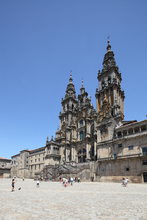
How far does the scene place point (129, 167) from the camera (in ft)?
127

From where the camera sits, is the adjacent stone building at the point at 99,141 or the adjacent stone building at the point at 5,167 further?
the adjacent stone building at the point at 5,167

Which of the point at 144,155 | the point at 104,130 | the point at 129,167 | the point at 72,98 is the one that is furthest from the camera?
the point at 72,98

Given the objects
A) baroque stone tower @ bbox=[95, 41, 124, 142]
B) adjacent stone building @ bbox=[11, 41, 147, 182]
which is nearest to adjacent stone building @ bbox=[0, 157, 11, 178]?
adjacent stone building @ bbox=[11, 41, 147, 182]

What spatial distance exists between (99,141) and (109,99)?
15.5m

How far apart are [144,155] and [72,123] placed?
34290 millimetres

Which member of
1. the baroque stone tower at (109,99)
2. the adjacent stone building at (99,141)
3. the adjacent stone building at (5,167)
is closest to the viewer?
the adjacent stone building at (99,141)

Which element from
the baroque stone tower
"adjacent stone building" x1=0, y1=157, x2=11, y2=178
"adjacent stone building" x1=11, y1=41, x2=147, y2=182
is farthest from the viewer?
"adjacent stone building" x1=0, y1=157, x2=11, y2=178

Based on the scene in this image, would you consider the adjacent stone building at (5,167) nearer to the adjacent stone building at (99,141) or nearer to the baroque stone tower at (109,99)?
the adjacent stone building at (99,141)

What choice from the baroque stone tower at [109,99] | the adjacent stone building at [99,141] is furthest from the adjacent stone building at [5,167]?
the baroque stone tower at [109,99]

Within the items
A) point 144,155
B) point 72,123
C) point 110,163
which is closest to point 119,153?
point 110,163

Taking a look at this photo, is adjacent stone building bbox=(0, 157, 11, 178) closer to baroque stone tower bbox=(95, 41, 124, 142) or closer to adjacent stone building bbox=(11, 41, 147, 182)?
adjacent stone building bbox=(11, 41, 147, 182)

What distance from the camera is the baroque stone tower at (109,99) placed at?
47219 mm

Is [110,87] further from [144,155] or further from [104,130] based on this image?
[144,155]

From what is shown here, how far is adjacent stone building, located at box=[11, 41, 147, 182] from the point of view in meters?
39.1
